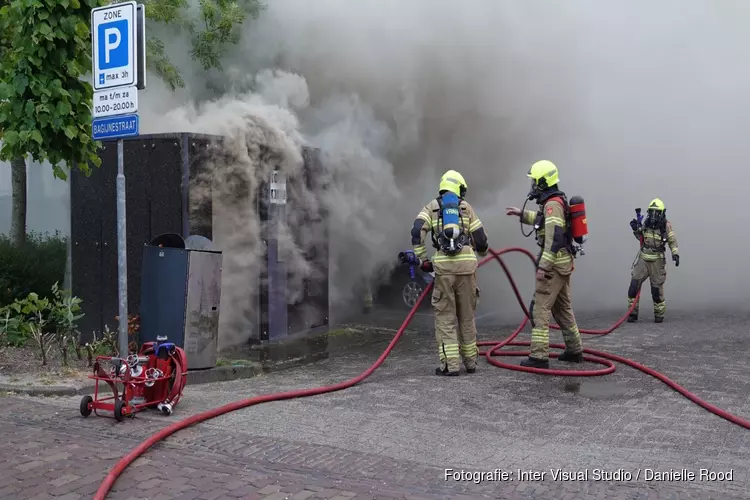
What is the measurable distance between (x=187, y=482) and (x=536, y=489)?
1743 millimetres

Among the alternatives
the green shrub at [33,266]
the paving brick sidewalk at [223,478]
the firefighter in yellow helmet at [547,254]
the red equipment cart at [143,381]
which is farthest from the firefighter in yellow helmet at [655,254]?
the green shrub at [33,266]

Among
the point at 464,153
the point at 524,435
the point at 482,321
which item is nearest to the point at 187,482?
the point at 524,435

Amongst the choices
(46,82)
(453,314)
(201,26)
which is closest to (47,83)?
(46,82)

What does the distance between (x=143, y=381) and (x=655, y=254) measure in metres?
7.49

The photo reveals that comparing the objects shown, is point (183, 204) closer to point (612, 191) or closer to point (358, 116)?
point (358, 116)

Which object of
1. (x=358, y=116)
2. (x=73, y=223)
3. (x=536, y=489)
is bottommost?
(x=536, y=489)

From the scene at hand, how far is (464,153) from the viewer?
11953 mm

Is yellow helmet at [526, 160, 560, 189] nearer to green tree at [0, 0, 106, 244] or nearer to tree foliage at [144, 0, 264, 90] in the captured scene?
green tree at [0, 0, 106, 244]

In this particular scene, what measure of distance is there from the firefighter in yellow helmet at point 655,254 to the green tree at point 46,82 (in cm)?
722

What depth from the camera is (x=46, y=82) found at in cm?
639

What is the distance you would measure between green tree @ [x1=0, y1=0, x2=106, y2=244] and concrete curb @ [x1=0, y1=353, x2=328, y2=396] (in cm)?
204

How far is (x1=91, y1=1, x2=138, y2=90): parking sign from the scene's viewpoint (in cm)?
502

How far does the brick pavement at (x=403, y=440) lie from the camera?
12.3 ft

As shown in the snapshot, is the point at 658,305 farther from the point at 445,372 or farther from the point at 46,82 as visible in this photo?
the point at 46,82
